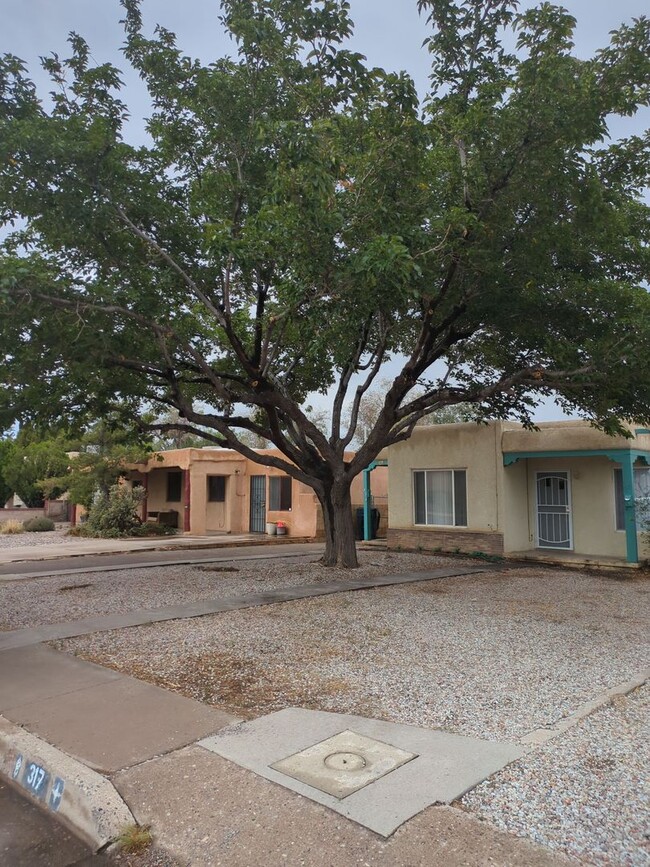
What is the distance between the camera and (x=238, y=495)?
26.3 metres

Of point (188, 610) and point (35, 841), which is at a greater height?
point (188, 610)

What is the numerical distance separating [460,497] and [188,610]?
33.5 ft

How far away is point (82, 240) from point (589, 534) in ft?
43.9

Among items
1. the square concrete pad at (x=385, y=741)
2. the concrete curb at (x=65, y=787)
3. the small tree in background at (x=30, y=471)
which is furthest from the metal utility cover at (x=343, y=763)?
the small tree in background at (x=30, y=471)

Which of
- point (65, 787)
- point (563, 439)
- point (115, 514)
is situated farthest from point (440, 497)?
point (65, 787)

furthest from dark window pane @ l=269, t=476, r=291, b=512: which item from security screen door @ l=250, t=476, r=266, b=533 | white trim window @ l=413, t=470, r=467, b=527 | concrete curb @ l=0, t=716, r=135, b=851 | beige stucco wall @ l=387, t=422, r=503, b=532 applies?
concrete curb @ l=0, t=716, r=135, b=851

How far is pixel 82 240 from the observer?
1041 centimetres

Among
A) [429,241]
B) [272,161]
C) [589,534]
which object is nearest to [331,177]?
[429,241]

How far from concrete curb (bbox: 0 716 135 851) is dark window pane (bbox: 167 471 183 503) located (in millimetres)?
23638

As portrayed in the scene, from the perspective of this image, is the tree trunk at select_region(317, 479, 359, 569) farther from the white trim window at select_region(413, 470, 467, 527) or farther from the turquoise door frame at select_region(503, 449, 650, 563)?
the turquoise door frame at select_region(503, 449, 650, 563)

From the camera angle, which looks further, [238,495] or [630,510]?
[238,495]

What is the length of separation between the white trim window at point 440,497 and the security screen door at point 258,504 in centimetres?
836

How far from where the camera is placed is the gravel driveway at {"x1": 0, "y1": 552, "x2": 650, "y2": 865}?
149 inches

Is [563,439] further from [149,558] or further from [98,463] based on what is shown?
[98,463]
